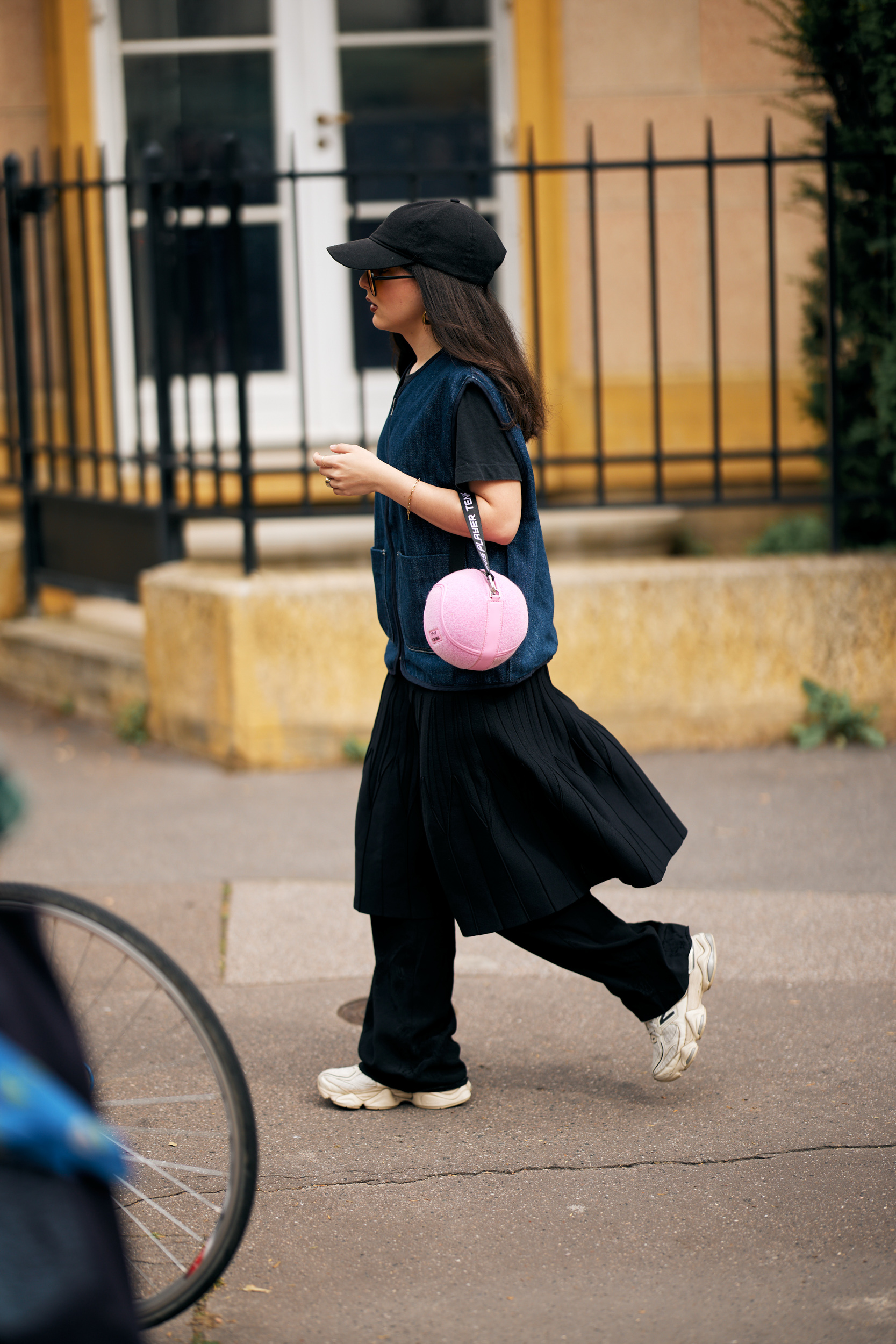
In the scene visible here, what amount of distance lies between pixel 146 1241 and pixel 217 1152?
43 cm

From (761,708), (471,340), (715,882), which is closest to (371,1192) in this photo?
(471,340)

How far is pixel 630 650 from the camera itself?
19.8 ft

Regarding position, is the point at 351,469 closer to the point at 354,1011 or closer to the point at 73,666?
the point at 354,1011

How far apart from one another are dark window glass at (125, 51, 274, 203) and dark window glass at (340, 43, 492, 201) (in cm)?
46

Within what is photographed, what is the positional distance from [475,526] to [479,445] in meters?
0.16

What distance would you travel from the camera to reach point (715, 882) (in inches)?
188

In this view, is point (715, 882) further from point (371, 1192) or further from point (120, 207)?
point (120, 207)

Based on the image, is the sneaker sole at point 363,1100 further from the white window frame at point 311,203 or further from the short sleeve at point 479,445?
the white window frame at point 311,203

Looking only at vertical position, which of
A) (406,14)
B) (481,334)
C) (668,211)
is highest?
(406,14)

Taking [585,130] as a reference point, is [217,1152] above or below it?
below

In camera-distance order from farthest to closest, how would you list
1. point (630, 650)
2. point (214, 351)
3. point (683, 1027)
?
point (214, 351), point (630, 650), point (683, 1027)

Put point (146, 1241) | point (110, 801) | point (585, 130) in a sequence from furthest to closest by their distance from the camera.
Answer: point (585, 130) < point (110, 801) < point (146, 1241)

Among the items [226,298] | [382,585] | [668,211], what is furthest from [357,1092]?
[226,298]

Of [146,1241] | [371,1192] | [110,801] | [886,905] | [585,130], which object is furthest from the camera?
[585,130]
